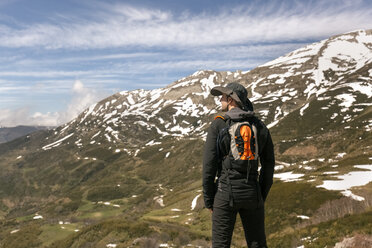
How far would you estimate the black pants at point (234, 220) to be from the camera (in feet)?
22.8

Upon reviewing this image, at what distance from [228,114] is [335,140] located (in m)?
189

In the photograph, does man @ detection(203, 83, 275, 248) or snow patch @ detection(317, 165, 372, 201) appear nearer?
man @ detection(203, 83, 275, 248)

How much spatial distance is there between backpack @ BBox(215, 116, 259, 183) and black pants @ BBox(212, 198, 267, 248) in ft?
2.79

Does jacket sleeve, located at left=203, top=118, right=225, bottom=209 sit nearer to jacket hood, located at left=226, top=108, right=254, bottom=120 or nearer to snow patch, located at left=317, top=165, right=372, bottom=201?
jacket hood, located at left=226, top=108, right=254, bottom=120

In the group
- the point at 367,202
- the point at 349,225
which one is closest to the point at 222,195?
the point at 349,225

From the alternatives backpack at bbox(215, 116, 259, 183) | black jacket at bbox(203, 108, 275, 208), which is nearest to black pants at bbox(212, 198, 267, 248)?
black jacket at bbox(203, 108, 275, 208)

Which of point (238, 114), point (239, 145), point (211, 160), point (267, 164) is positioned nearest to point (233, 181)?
point (211, 160)

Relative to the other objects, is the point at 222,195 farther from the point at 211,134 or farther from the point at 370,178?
the point at 370,178

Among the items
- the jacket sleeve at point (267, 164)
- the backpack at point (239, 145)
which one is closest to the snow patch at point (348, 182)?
the jacket sleeve at point (267, 164)

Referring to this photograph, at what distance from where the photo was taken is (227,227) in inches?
282

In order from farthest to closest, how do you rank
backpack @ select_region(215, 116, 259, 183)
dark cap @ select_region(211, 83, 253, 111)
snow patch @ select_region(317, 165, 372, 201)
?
1. snow patch @ select_region(317, 165, 372, 201)
2. dark cap @ select_region(211, 83, 253, 111)
3. backpack @ select_region(215, 116, 259, 183)

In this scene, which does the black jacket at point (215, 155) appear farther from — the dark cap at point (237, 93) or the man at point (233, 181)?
the dark cap at point (237, 93)

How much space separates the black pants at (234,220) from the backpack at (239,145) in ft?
2.79

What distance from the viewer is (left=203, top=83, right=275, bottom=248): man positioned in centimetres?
686
